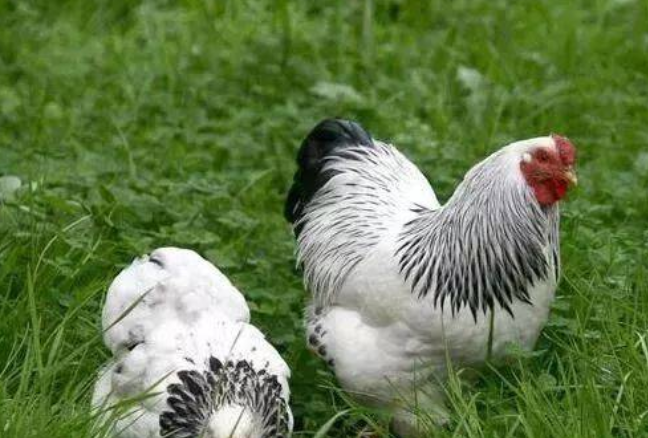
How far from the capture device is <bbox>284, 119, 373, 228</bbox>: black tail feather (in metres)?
5.61

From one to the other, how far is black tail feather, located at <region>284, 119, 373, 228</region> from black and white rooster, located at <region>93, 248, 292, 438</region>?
0.72 meters

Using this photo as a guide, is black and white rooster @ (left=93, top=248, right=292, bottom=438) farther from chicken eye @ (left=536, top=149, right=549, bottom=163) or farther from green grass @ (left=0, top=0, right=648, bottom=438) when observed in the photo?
chicken eye @ (left=536, top=149, right=549, bottom=163)

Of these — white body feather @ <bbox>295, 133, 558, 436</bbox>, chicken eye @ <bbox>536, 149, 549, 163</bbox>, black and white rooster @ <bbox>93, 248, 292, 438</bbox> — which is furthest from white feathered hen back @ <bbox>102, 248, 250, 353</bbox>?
chicken eye @ <bbox>536, 149, 549, 163</bbox>

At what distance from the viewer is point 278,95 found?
785cm

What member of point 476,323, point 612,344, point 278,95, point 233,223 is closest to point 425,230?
point 476,323

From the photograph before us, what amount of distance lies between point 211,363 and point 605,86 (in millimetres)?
3991

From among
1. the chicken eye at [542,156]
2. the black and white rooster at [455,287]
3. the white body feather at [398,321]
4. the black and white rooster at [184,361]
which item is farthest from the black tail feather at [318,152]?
the chicken eye at [542,156]

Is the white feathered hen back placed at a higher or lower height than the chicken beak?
lower

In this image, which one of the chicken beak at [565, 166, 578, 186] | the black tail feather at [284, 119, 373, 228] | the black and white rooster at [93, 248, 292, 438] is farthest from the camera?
the black tail feather at [284, 119, 373, 228]

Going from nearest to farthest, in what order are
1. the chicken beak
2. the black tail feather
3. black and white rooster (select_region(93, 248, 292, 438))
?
black and white rooster (select_region(93, 248, 292, 438)), the chicken beak, the black tail feather

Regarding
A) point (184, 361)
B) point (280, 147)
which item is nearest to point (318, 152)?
point (184, 361)

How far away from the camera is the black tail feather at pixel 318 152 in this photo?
5609mm

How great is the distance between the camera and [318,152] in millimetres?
5648

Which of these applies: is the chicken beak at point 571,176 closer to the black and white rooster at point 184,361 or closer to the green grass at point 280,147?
the green grass at point 280,147
